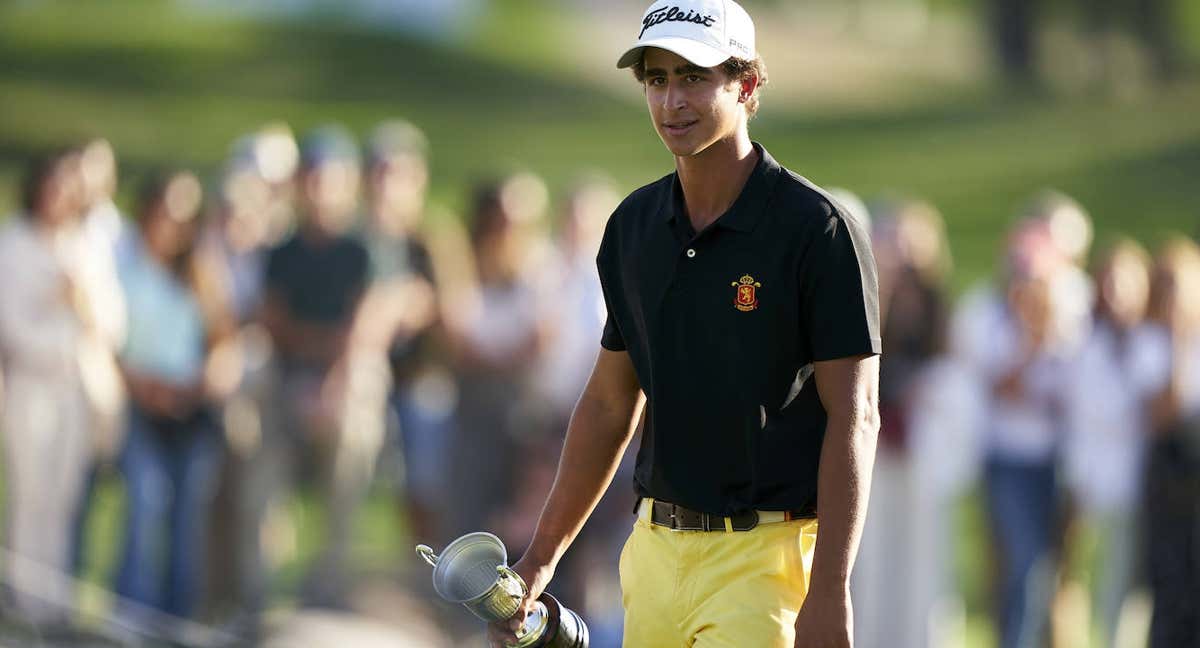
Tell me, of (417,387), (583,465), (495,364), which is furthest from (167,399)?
(583,465)

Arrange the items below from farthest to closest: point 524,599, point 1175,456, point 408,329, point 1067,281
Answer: point 408,329, point 1067,281, point 1175,456, point 524,599

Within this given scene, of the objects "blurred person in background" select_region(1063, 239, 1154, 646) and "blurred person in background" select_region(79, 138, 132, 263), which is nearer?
"blurred person in background" select_region(1063, 239, 1154, 646)

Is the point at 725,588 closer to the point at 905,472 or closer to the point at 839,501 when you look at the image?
the point at 839,501

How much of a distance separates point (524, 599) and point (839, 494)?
729 mm

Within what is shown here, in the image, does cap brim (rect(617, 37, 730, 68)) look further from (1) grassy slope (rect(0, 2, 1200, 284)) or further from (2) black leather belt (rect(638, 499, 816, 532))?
(1) grassy slope (rect(0, 2, 1200, 284))

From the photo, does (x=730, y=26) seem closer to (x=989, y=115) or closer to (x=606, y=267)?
(x=606, y=267)

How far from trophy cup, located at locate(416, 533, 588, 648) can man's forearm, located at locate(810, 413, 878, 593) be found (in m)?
0.63

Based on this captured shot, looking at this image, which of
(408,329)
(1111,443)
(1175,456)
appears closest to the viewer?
(1175,456)

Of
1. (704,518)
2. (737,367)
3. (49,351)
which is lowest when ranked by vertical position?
(49,351)

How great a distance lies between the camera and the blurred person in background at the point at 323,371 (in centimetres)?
937

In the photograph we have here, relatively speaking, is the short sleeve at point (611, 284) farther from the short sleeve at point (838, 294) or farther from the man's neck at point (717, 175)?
the short sleeve at point (838, 294)

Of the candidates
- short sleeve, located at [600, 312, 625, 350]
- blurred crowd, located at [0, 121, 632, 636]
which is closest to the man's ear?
short sleeve, located at [600, 312, 625, 350]

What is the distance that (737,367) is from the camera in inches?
148

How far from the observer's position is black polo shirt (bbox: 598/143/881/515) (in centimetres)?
369
